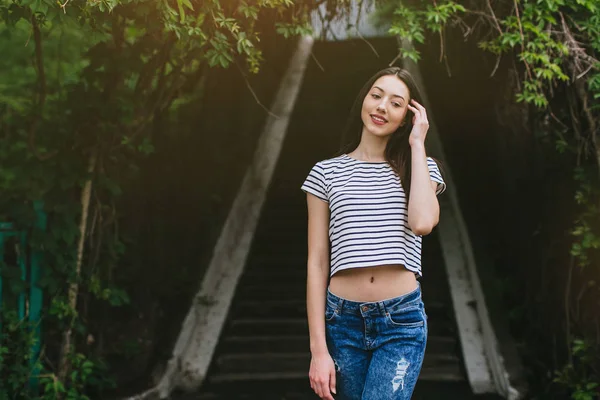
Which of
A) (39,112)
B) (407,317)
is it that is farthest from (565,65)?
(39,112)

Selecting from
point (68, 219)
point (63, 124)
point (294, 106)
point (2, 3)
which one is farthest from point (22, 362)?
point (294, 106)

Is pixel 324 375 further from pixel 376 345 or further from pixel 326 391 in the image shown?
pixel 376 345

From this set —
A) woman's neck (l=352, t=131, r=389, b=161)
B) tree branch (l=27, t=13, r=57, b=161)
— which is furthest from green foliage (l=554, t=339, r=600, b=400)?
tree branch (l=27, t=13, r=57, b=161)

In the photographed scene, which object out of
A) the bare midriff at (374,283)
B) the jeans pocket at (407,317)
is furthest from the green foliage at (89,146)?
the jeans pocket at (407,317)

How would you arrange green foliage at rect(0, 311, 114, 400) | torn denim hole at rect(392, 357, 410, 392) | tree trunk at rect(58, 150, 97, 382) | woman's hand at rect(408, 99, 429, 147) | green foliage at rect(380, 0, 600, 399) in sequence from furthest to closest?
1. tree trunk at rect(58, 150, 97, 382)
2. green foliage at rect(380, 0, 600, 399)
3. green foliage at rect(0, 311, 114, 400)
4. woman's hand at rect(408, 99, 429, 147)
5. torn denim hole at rect(392, 357, 410, 392)

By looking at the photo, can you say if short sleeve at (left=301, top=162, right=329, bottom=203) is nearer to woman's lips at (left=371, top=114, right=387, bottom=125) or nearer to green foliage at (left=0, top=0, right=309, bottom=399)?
woman's lips at (left=371, top=114, right=387, bottom=125)

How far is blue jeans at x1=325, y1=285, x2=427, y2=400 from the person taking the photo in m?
2.66

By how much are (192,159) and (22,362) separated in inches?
166

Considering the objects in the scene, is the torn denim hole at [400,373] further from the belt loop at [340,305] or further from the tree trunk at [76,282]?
the tree trunk at [76,282]

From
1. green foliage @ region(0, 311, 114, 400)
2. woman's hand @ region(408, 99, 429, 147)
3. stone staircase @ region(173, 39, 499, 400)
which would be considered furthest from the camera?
stone staircase @ region(173, 39, 499, 400)

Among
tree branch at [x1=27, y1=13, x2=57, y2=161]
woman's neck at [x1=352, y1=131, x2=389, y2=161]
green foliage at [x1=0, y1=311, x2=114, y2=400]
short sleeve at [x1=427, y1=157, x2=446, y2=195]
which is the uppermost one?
tree branch at [x1=27, y1=13, x2=57, y2=161]

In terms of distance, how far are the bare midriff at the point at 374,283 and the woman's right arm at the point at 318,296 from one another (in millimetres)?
78

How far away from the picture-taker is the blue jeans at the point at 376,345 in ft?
8.72

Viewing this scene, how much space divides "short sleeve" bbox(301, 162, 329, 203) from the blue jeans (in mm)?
354
